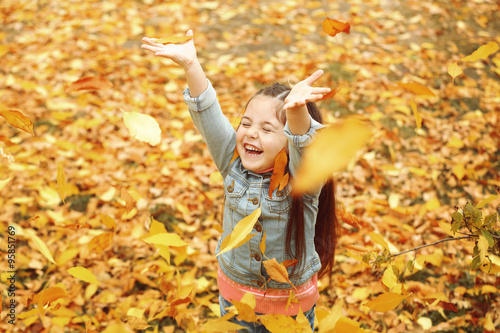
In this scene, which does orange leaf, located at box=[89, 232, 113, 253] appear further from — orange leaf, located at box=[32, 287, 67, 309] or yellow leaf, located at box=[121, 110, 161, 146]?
yellow leaf, located at box=[121, 110, 161, 146]

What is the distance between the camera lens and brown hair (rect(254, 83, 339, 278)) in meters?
1.34

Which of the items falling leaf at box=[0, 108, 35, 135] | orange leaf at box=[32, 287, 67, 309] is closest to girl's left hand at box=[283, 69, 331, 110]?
falling leaf at box=[0, 108, 35, 135]

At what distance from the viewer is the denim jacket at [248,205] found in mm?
1330

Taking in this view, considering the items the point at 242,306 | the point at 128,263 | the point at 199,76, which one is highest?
the point at 199,76

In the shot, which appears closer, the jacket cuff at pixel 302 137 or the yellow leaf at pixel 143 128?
the jacket cuff at pixel 302 137

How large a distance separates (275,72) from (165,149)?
1.36 meters

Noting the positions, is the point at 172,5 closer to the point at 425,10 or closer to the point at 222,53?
the point at 222,53

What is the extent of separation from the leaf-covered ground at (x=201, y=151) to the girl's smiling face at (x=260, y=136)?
452 millimetres

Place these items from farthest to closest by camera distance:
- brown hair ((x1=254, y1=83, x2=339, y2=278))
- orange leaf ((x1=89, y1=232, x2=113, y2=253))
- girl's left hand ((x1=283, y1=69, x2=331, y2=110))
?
orange leaf ((x1=89, y1=232, x2=113, y2=253)) < brown hair ((x1=254, y1=83, x2=339, y2=278)) < girl's left hand ((x1=283, y1=69, x2=331, y2=110))

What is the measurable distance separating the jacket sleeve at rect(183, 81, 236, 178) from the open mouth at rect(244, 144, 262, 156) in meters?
0.10

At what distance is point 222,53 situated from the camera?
3990 mm

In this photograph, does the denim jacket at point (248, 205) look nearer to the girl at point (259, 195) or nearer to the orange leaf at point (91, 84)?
the girl at point (259, 195)

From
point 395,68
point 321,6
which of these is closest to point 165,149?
point 395,68

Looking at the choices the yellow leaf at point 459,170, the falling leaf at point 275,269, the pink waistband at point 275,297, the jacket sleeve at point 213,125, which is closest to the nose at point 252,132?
the jacket sleeve at point 213,125
